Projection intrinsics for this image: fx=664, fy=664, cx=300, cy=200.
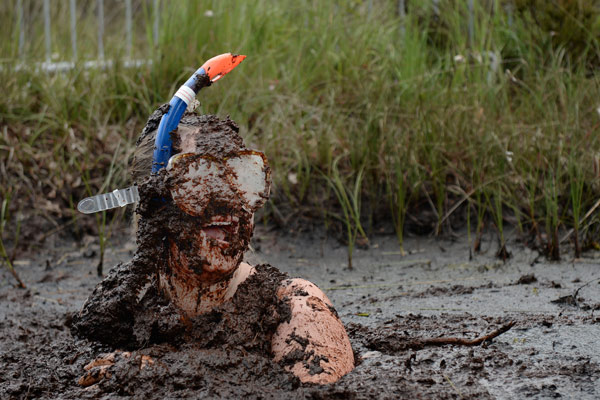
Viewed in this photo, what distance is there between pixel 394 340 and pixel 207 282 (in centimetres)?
57

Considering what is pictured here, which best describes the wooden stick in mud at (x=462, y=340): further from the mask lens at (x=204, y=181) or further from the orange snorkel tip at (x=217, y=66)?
the orange snorkel tip at (x=217, y=66)

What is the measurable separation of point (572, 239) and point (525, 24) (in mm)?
2589

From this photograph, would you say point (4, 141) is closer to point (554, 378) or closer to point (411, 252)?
point (411, 252)

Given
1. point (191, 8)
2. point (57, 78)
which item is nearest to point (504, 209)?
point (191, 8)

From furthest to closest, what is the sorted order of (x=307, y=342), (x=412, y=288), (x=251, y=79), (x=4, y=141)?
1. (x=251, y=79)
2. (x=4, y=141)
3. (x=412, y=288)
4. (x=307, y=342)

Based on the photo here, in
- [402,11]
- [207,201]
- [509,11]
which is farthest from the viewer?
[402,11]

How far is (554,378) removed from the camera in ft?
5.03

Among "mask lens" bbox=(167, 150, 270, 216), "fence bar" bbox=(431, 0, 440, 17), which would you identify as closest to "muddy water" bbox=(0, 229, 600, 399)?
"mask lens" bbox=(167, 150, 270, 216)

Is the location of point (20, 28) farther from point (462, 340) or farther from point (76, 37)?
point (462, 340)

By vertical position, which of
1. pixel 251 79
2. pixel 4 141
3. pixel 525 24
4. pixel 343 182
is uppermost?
pixel 525 24

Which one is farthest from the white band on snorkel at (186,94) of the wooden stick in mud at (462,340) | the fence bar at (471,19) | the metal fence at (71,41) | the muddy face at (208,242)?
the fence bar at (471,19)

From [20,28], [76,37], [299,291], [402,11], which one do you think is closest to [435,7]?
[402,11]

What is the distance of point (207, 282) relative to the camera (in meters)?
1.67

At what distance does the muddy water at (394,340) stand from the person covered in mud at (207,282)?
2.3 inches
